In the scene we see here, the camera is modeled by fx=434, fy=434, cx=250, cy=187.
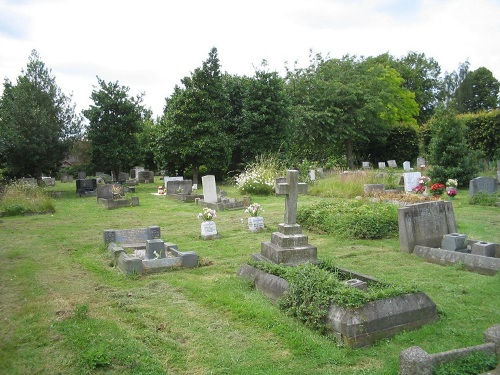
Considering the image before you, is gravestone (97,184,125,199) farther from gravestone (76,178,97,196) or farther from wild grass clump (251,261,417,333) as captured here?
wild grass clump (251,261,417,333)

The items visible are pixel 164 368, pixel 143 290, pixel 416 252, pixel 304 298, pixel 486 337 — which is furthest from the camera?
pixel 416 252

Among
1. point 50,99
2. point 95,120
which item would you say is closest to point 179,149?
point 95,120

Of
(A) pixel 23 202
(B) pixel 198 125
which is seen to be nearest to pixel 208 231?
(A) pixel 23 202

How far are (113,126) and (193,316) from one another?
25177 mm

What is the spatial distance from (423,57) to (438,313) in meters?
65.3

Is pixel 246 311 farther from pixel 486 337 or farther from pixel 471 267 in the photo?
pixel 471 267

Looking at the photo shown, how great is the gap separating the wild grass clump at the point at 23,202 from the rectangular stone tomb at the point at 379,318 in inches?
584

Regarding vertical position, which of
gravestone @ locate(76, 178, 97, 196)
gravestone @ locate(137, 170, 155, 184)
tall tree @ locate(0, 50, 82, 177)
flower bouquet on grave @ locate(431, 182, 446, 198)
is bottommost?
flower bouquet on grave @ locate(431, 182, 446, 198)

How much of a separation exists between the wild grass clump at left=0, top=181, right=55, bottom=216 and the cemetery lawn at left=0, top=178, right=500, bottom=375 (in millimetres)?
6498

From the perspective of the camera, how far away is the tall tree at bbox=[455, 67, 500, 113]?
A: 210 ft

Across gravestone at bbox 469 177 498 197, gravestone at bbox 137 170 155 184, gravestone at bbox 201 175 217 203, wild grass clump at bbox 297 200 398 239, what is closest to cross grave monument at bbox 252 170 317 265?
wild grass clump at bbox 297 200 398 239

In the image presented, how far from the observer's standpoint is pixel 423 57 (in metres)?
63.0

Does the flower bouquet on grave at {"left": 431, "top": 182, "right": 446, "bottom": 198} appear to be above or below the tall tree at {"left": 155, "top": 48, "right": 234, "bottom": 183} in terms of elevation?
below

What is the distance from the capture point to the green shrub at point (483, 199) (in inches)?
584
